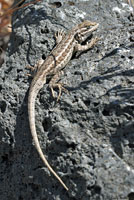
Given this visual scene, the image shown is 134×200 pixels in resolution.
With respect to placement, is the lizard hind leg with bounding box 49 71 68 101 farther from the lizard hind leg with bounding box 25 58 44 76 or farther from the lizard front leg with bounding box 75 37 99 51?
the lizard front leg with bounding box 75 37 99 51

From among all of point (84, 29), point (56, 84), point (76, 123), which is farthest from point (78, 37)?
point (76, 123)

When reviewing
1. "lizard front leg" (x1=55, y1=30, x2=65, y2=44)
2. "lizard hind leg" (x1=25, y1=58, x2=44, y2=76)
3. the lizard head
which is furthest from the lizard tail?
the lizard head

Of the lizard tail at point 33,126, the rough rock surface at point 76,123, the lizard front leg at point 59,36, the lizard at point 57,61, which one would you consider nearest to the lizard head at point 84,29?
the lizard at point 57,61

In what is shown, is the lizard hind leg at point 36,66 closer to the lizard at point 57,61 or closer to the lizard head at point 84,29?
the lizard at point 57,61

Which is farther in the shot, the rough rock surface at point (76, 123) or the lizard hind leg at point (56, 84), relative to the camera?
the lizard hind leg at point (56, 84)

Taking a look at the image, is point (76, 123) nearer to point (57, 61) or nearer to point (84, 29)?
point (57, 61)

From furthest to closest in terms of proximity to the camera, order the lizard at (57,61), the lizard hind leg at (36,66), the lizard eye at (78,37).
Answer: the lizard eye at (78,37), the lizard hind leg at (36,66), the lizard at (57,61)

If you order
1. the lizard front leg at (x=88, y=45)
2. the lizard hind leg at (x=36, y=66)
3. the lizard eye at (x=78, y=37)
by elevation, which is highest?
the lizard eye at (x=78, y=37)

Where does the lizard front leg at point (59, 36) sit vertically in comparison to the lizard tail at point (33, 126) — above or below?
above
